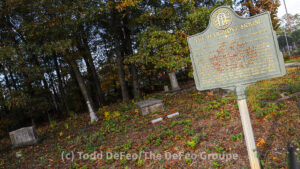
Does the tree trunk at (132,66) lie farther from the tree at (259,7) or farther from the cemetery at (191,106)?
the tree at (259,7)

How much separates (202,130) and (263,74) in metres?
2.61

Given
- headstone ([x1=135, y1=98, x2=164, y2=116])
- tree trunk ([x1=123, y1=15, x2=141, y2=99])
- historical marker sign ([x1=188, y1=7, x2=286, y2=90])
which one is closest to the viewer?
historical marker sign ([x1=188, y1=7, x2=286, y2=90])

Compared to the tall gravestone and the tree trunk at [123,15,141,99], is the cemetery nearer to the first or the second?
the tall gravestone

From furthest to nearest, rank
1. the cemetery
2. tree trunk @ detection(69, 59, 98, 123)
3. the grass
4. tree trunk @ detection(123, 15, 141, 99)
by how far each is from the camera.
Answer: tree trunk @ detection(123, 15, 141, 99), tree trunk @ detection(69, 59, 98, 123), the grass, the cemetery

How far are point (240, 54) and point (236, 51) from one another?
89mm

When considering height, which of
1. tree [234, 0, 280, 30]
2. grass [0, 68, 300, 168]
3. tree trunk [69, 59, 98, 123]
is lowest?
grass [0, 68, 300, 168]

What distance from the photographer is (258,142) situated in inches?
154

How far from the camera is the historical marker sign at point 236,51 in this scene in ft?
9.72

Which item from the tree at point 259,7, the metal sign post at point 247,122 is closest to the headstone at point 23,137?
the metal sign post at point 247,122

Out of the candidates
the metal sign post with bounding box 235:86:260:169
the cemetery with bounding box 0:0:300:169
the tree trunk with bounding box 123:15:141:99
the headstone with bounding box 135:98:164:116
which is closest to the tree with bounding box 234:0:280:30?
the cemetery with bounding box 0:0:300:169

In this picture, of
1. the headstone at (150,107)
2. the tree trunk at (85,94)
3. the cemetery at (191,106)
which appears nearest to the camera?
the cemetery at (191,106)

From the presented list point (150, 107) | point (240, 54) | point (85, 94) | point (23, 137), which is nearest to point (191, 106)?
point (150, 107)

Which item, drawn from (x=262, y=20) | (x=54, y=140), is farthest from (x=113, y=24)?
(x=262, y=20)

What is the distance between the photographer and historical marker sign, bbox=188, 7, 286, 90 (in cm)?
296
